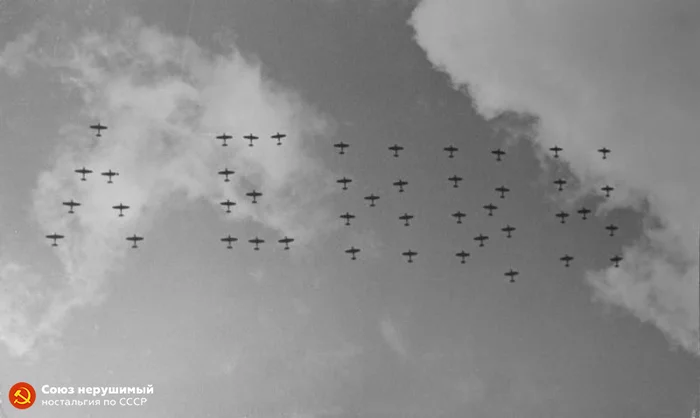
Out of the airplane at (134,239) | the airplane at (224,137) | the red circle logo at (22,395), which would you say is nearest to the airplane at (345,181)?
the airplane at (224,137)

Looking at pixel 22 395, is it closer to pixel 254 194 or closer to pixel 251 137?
pixel 254 194

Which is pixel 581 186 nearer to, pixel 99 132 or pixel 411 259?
pixel 411 259

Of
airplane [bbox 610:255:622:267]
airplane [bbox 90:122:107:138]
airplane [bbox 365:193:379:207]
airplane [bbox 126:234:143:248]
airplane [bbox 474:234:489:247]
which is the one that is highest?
airplane [bbox 90:122:107:138]

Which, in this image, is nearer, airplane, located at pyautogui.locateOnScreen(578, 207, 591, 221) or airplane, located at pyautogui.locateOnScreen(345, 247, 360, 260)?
airplane, located at pyautogui.locateOnScreen(345, 247, 360, 260)

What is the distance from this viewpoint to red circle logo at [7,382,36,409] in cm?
7383

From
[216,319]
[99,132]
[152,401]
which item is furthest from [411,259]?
[99,132]

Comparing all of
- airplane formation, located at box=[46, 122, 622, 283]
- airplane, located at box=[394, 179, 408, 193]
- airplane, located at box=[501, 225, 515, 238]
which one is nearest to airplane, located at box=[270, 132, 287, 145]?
airplane formation, located at box=[46, 122, 622, 283]

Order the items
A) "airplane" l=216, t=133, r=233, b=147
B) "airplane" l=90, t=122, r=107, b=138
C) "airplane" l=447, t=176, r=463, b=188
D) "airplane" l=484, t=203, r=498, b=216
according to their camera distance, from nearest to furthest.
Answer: "airplane" l=90, t=122, r=107, b=138 → "airplane" l=216, t=133, r=233, b=147 → "airplane" l=447, t=176, r=463, b=188 → "airplane" l=484, t=203, r=498, b=216

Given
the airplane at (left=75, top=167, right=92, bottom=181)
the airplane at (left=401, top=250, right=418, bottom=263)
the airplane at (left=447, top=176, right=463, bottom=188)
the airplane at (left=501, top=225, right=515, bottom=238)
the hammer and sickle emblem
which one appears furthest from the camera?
the airplane at (left=447, top=176, right=463, bottom=188)

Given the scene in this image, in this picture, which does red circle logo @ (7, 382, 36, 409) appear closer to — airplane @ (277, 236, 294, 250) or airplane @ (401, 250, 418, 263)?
airplane @ (277, 236, 294, 250)

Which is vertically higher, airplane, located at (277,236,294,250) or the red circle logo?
airplane, located at (277,236,294,250)

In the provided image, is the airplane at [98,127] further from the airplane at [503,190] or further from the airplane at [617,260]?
the airplane at [617,260]

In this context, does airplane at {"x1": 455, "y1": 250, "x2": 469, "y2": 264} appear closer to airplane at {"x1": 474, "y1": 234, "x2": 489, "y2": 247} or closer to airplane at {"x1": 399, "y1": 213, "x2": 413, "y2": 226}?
airplane at {"x1": 474, "y1": 234, "x2": 489, "y2": 247}

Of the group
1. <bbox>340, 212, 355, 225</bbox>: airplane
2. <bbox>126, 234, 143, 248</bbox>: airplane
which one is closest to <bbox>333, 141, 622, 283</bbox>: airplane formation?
<bbox>340, 212, 355, 225</bbox>: airplane
